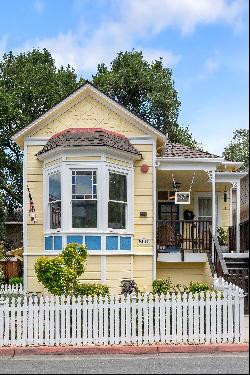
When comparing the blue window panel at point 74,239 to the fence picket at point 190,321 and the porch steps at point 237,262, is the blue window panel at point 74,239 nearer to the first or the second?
the porch steps at point 237,262

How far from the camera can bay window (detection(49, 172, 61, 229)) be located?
17.8 metres

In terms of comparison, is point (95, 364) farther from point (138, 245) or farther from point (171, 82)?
point (171, 82)

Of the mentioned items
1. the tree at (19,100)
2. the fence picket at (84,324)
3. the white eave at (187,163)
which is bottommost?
the fence picket at (84,324)

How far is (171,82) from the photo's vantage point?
131 ft

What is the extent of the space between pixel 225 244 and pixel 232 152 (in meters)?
29.0

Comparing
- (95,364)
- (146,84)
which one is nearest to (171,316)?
(95,364)

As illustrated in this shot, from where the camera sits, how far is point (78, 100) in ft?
61.5

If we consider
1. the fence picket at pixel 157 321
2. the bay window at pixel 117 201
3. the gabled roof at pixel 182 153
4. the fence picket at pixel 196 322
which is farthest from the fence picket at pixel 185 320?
the gabled roof at pixel 182 153

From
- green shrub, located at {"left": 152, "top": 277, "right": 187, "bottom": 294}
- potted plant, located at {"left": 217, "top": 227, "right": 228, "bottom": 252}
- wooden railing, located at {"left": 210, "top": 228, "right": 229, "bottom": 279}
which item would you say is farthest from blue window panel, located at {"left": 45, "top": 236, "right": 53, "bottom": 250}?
potted plant, located at {"left": 217, "top": 227, "right": 228, "bottom": 252}

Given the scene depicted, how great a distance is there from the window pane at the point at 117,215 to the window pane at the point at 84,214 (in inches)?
18.2

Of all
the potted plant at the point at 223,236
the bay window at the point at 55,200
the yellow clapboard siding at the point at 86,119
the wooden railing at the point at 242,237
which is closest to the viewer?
the bay window at the point at 55,200

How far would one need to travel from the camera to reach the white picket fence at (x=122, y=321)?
39.2 feet

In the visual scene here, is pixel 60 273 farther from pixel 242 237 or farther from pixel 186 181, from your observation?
pixel 186 181

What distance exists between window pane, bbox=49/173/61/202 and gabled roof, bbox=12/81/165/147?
1.69m
